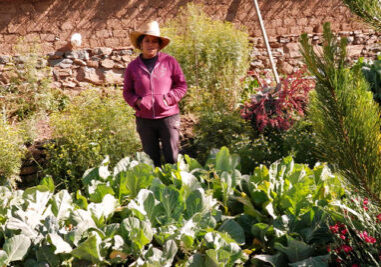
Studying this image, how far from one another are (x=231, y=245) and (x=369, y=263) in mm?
742

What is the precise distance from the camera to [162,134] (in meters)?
4.62

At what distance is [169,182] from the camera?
Result: 3.62 metres

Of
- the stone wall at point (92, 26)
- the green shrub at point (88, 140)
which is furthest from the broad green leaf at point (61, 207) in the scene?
the stone wall at point (92, 26)

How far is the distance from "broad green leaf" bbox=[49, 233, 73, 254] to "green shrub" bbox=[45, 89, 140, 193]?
2.31 meters

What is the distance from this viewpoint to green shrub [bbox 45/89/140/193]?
522cm

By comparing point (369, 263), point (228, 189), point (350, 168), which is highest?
point (350, 168)

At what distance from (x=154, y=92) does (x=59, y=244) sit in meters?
2.14

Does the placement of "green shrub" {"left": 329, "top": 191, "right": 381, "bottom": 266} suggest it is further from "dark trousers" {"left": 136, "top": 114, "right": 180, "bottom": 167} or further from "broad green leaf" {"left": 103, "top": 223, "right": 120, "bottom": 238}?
"dark trousers" {"left": 136, "top": 114, "right": 180, "bottom": 167}

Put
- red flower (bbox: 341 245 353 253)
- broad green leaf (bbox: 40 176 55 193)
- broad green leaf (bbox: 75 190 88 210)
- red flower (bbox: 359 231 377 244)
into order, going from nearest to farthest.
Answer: red flower (bbox: 359 231 377 244), red flower (bbox: 341 245 353 253), broad green leaf (bbox: 75 190 88 210), broad green leaf (bbox: 40 176 55 193)

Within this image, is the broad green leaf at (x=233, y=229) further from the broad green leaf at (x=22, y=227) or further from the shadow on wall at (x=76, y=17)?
the shadow on wall at (x=76, y=17)

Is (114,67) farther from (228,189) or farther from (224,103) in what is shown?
(228,189)

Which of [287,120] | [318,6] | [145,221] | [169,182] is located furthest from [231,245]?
[318,6]

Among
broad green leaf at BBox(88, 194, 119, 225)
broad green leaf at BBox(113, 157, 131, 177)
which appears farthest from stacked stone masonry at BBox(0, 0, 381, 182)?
broad green leaf at BBox(88, 194, 119, 225)

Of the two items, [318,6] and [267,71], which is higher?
[318,6]
